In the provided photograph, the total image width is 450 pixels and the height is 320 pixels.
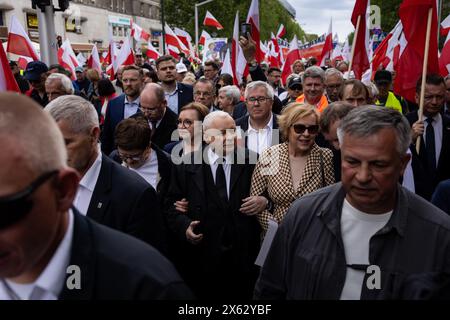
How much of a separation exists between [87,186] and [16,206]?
1483 millimetres

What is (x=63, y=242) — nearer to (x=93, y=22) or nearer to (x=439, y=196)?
(x=439, y=196)

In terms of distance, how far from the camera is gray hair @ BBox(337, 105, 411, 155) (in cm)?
211

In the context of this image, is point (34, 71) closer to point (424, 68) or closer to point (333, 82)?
point (333, 82)

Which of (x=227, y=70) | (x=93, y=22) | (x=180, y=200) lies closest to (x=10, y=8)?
(x=93, y=22)

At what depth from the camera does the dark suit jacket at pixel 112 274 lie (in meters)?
1.37

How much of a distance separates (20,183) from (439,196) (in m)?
2.40

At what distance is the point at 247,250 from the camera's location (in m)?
3.62

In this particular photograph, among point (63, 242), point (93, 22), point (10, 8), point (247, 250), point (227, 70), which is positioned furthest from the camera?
point (93, 22)

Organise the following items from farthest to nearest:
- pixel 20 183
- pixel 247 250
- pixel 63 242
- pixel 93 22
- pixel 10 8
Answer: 1. pixel 93 22
2. pixel 10 8
3. pixel 247 250
4. pixel 63 242
5. pixel 20 183

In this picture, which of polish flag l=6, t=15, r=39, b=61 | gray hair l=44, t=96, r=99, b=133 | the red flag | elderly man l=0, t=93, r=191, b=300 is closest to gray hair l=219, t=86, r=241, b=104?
the red flag

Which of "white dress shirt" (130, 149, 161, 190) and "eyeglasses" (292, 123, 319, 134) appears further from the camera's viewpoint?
"white dress shirt" (130, 149, 161, 190)

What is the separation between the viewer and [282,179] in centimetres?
355

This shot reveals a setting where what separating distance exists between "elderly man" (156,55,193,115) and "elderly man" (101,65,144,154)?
801 millimetres

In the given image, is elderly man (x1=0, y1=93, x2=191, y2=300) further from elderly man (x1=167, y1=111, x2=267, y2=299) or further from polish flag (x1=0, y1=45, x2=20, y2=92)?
Result: polish flag (x1=0, y1=45, x2=20, y2=92)
